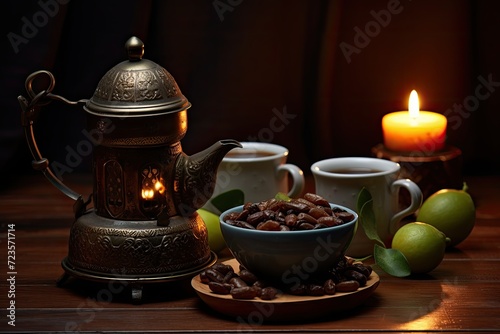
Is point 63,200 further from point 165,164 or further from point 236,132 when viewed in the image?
point 165,164

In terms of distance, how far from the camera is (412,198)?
1353mm

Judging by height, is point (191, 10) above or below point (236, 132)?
above

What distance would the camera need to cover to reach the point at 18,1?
1.71m

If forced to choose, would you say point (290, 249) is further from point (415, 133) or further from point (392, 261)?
point (415, 133)

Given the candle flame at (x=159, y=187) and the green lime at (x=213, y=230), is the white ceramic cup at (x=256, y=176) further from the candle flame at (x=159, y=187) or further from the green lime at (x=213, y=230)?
the candle flame at (x=159, y=187)

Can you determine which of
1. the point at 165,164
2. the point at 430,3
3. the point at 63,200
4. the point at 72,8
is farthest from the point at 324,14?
the point at 165,164

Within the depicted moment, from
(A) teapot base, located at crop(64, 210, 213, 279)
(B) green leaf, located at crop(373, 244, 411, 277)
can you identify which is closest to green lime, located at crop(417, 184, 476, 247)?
(B) green leaf, located at crop(373, 244, 411, 277)

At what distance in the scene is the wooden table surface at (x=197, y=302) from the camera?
110 cm

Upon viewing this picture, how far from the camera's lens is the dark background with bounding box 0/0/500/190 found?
1751 millimetres

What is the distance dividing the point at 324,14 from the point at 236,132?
0.88ft

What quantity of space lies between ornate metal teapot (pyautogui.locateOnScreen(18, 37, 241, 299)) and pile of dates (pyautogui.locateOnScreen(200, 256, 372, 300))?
53 mm

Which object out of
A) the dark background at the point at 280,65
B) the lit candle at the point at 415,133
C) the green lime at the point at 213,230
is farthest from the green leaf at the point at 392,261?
the dark background at the point at 280,65

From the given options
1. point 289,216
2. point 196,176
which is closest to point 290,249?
point 289,216

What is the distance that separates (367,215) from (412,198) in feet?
0.29
